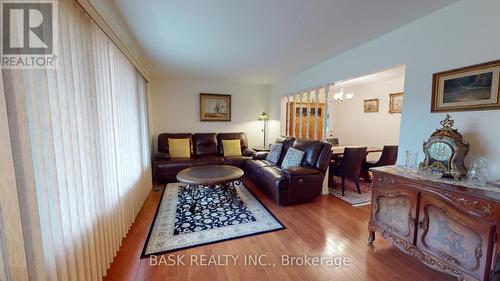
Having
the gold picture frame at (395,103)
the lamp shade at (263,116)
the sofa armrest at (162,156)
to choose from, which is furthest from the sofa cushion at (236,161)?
the gold picture frame at (395,103)

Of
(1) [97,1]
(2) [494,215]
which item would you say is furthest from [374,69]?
(1) [97,1]

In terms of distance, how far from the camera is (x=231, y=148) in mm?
4859

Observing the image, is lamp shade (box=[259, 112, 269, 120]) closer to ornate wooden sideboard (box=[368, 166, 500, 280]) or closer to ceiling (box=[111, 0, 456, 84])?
ceiling (box=[111, 0, 456, 84])

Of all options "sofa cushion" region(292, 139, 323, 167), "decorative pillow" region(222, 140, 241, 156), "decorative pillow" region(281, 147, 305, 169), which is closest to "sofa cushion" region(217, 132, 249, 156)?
"decorative pillow" region(222, 140, 241, 156)

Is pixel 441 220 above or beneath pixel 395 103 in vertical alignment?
beneath

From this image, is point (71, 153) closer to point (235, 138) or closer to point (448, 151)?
point (448, 151)

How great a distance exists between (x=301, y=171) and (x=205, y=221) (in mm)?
1553

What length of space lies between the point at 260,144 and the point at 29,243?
16.6 feet

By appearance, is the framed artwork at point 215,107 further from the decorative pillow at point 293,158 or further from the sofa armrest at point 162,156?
the decorative pillow at point 293,158

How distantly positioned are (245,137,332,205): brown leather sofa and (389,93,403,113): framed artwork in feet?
8.50

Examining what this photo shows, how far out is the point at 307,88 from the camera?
12.6 ft

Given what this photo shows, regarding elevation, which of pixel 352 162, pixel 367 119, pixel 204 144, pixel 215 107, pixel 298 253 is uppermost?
pixel 215 107

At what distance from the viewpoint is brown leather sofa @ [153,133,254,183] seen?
400 cm

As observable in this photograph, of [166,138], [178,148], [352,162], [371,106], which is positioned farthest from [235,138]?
[371,106]
